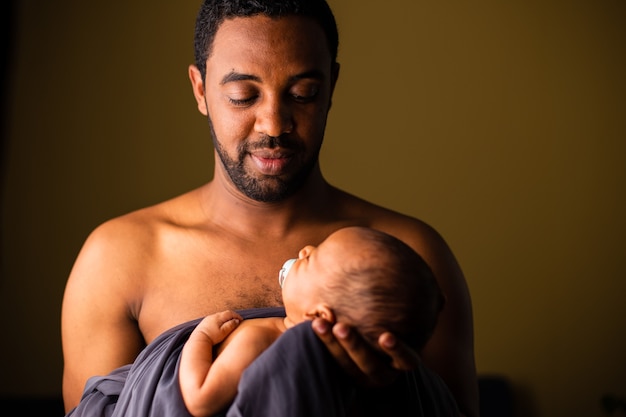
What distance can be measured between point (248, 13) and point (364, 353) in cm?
74

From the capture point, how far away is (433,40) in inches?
113

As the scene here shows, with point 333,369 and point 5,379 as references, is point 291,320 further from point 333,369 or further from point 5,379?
point 5,379

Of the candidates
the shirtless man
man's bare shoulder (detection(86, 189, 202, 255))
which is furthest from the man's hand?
man's bare shoulder (detection(86, 189, 202, 255))

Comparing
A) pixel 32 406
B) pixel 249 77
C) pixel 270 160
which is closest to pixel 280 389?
pixel 270 160

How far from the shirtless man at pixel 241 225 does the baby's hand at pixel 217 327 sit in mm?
218

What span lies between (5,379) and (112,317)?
127 cm

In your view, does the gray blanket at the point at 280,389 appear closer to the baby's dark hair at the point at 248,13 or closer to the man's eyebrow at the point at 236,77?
the man's eyebrow at the point at 236,77

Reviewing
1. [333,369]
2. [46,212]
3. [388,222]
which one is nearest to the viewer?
[333,369]

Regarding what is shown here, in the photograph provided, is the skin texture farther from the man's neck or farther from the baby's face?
the man's neck

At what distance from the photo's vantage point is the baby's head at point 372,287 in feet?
3.92

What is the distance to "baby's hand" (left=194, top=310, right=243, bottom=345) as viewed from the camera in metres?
1.35

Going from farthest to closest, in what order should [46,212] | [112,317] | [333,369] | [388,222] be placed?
1. [46,212]
2. [388,222]
3. [112,317]
4. [333,369]

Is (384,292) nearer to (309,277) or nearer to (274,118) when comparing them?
(309,277)

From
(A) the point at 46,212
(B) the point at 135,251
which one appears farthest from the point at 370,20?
(B) the point at 135,251
